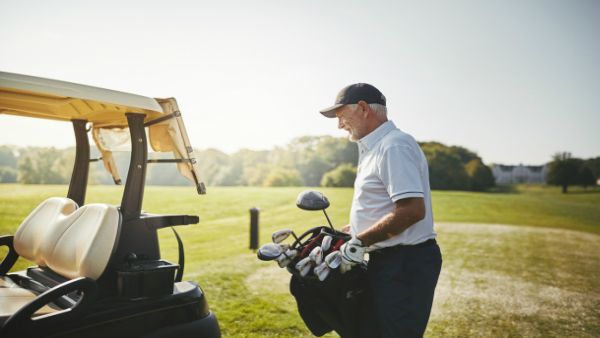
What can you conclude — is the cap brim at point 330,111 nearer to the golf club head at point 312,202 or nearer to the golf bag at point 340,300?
the golf club head at point 312,202

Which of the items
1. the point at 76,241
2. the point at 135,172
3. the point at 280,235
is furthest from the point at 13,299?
the point at 280,235

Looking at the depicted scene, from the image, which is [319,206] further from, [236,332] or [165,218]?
[236,332]

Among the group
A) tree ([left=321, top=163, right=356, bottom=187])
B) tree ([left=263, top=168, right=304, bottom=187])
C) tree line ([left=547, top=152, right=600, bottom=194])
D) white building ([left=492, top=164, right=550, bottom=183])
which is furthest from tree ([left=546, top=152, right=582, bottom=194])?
tree ([left=263, top=168, right=304, bottom=187])

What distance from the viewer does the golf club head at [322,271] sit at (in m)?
1.80

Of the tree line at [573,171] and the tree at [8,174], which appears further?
the tree line at [573,171]

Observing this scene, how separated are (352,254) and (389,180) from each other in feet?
1.36

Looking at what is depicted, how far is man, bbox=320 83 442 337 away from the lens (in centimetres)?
181

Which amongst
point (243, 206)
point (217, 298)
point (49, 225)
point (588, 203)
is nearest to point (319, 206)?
point (49, 225)

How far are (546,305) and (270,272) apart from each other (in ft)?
14.5

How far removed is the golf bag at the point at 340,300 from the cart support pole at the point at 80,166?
241 cm

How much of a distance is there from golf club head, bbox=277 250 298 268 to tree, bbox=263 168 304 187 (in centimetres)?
3583

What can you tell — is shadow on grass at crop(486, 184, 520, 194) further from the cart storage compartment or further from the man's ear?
the cart storage compartment

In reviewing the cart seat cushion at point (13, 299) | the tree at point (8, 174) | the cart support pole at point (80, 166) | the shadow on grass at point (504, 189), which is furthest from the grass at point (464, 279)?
the shadow on grass at point (504, 189)

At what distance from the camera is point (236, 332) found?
3992 mm
